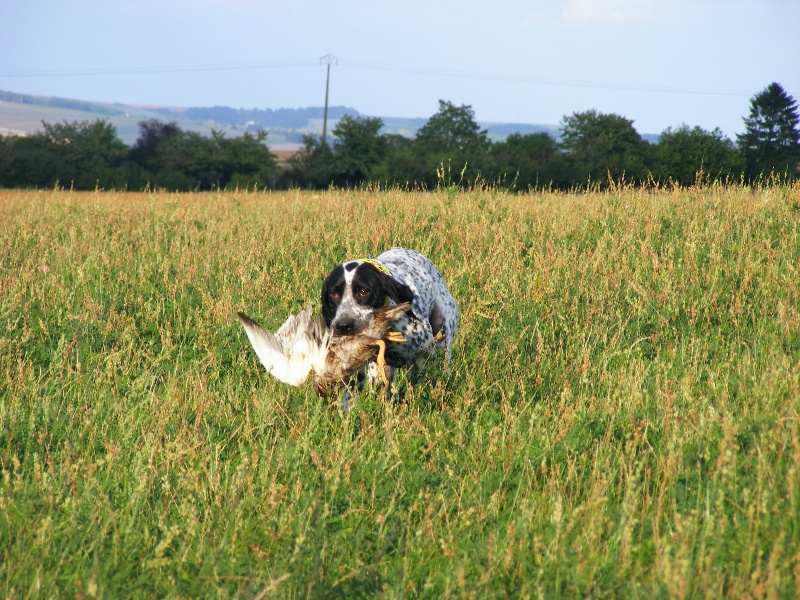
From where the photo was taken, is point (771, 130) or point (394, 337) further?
point (771, 130)

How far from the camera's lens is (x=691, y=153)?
155 ft

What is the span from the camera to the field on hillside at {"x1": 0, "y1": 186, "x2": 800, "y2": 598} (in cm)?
255

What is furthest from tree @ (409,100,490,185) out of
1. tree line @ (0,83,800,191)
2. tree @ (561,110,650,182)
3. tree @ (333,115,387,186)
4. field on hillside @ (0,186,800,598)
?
field on hillside @ (0,186,800,598)

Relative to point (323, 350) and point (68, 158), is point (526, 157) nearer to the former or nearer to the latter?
point (68, 158)

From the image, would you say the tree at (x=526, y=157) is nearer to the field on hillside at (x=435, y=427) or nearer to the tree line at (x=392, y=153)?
the tree line at (x=392, y=153)

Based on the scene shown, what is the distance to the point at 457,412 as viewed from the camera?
12.8ft

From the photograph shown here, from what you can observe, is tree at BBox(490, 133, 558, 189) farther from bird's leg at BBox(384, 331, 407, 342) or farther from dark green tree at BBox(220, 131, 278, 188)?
bird's leg at BBox(384, 331, 407, 342)

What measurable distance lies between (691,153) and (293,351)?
159 feet

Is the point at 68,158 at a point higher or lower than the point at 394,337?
higher

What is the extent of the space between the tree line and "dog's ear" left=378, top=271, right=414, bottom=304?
41302mm

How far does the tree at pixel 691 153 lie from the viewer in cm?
4581

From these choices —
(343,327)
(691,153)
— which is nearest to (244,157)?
(691,153)

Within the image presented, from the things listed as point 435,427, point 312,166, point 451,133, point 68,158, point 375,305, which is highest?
point 451,133

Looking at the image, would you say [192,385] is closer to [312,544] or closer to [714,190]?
[312,544]
